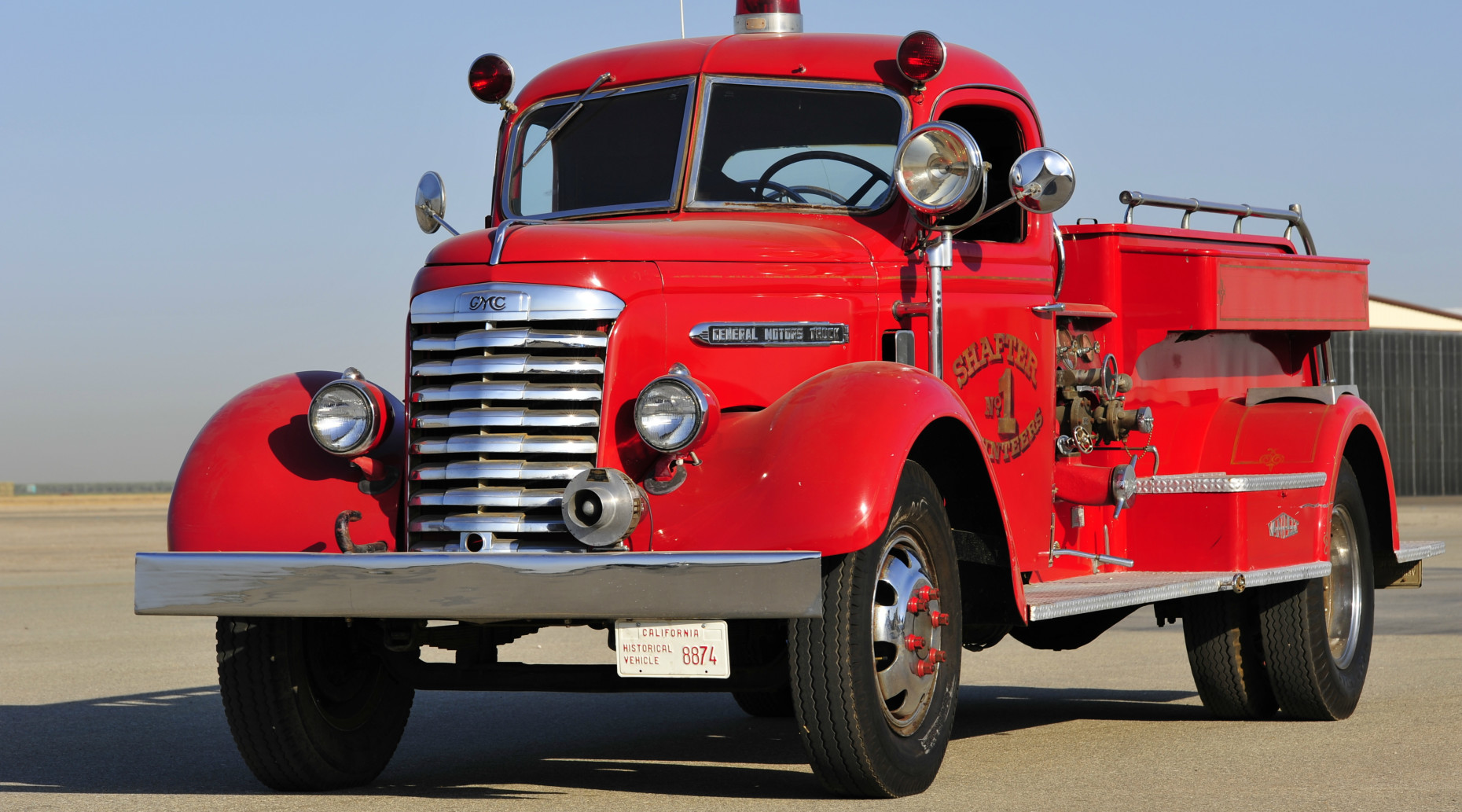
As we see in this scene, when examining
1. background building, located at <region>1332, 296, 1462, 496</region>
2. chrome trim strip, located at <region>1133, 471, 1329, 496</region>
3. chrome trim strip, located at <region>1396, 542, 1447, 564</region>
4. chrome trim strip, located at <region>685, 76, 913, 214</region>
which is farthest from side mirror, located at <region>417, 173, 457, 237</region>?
background building, located at <region>1332, 296, 1462, 496</region>

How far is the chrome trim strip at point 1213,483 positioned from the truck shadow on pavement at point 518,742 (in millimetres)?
1219

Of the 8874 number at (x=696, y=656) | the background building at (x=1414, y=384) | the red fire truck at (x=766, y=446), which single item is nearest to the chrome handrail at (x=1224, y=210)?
the red fire truck at (x=766, y=446)

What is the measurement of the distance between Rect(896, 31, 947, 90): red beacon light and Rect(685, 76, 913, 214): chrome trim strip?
0.14m

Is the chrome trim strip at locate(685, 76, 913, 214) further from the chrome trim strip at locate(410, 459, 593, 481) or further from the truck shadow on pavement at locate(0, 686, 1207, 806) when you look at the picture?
the truck shadow on pavement at locate(0, 686, 1207, 806)

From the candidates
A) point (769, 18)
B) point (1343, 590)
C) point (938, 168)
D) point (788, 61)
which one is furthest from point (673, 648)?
point (1343, 590)

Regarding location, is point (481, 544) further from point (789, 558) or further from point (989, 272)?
point (989, 272)

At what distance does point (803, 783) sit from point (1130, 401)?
278cm

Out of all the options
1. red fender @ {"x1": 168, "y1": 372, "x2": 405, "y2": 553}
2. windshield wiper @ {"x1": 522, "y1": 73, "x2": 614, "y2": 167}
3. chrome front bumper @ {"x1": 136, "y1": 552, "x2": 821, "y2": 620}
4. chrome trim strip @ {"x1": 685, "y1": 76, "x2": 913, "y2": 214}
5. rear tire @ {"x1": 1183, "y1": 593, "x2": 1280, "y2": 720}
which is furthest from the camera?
rear tire @ {"x1": 1183, "y1": 593, "x2": 1280, "y2": 720}

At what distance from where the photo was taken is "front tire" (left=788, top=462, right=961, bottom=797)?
17.3 ft

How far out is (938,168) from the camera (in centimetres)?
632

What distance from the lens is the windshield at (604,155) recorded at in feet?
22.2

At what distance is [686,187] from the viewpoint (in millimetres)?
6645

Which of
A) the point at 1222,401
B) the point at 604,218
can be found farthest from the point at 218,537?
the point at 1222,401

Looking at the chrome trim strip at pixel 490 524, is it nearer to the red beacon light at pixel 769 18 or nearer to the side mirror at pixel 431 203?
the side mirror at pixel 431 203
